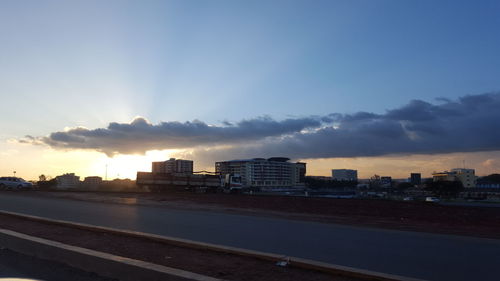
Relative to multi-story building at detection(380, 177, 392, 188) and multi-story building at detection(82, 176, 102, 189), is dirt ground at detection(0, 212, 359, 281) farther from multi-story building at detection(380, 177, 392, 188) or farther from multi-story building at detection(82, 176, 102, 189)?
multi-story building at detection(380, 177, 392, 188)

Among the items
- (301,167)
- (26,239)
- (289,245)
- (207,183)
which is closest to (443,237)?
(289,245)

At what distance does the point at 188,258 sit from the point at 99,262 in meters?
1.65

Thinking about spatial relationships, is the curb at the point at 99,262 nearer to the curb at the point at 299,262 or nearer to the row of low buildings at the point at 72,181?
the curb at the point at 299,262

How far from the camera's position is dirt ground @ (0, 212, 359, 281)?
7321 mm

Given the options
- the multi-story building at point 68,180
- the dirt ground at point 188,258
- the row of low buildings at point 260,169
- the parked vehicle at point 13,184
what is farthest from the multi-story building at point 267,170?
the dirt ground at point 188,258

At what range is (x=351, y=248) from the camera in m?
10.8

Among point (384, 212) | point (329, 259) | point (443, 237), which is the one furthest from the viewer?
point (384, 212)

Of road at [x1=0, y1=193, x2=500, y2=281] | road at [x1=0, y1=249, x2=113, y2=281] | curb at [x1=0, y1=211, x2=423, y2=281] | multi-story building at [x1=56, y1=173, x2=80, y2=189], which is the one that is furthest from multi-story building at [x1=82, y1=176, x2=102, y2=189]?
road at [x1=0, y1=249, x2=113, y2=281]

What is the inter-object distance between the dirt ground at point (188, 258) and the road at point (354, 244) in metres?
1.57

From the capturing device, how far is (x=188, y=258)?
28.1 ft

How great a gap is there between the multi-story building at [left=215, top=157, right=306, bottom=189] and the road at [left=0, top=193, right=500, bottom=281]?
101 m

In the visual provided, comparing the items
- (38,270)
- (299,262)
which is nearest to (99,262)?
(38,270)

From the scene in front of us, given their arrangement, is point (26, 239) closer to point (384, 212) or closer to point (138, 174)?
point (384, 212)

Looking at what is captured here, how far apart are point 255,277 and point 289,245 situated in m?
4.02
